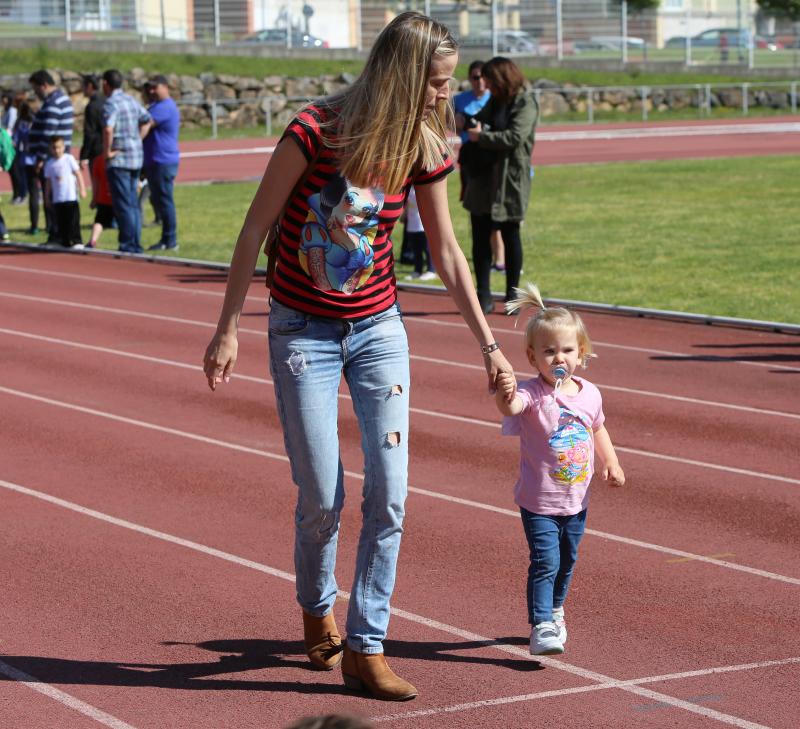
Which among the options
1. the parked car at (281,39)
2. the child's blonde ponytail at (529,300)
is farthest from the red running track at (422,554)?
the parked car at (281,39)

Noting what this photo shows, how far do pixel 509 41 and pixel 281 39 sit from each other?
31.4 feet

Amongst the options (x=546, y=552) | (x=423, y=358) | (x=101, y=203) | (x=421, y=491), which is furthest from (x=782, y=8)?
(x=546, y=552)

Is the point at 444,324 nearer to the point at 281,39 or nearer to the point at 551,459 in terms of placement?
the point at 551,459

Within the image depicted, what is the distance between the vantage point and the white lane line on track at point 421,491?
6488 mm

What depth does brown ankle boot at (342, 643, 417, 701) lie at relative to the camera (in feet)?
16.0

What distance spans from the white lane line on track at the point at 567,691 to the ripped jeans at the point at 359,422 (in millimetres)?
262

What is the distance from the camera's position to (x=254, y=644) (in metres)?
5.51

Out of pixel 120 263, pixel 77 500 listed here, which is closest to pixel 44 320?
pixel 120 263

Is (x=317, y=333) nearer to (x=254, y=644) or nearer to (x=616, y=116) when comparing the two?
(x=254, y=644)

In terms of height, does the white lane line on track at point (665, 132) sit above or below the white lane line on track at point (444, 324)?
above

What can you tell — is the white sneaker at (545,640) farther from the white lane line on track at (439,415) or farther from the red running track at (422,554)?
the white lane line on track at (439,415)

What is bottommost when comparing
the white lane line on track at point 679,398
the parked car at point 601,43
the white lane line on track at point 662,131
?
the white lane line on track at point 679,398

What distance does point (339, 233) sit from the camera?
4750mm

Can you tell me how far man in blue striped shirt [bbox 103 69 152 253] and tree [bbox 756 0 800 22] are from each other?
172 feet
